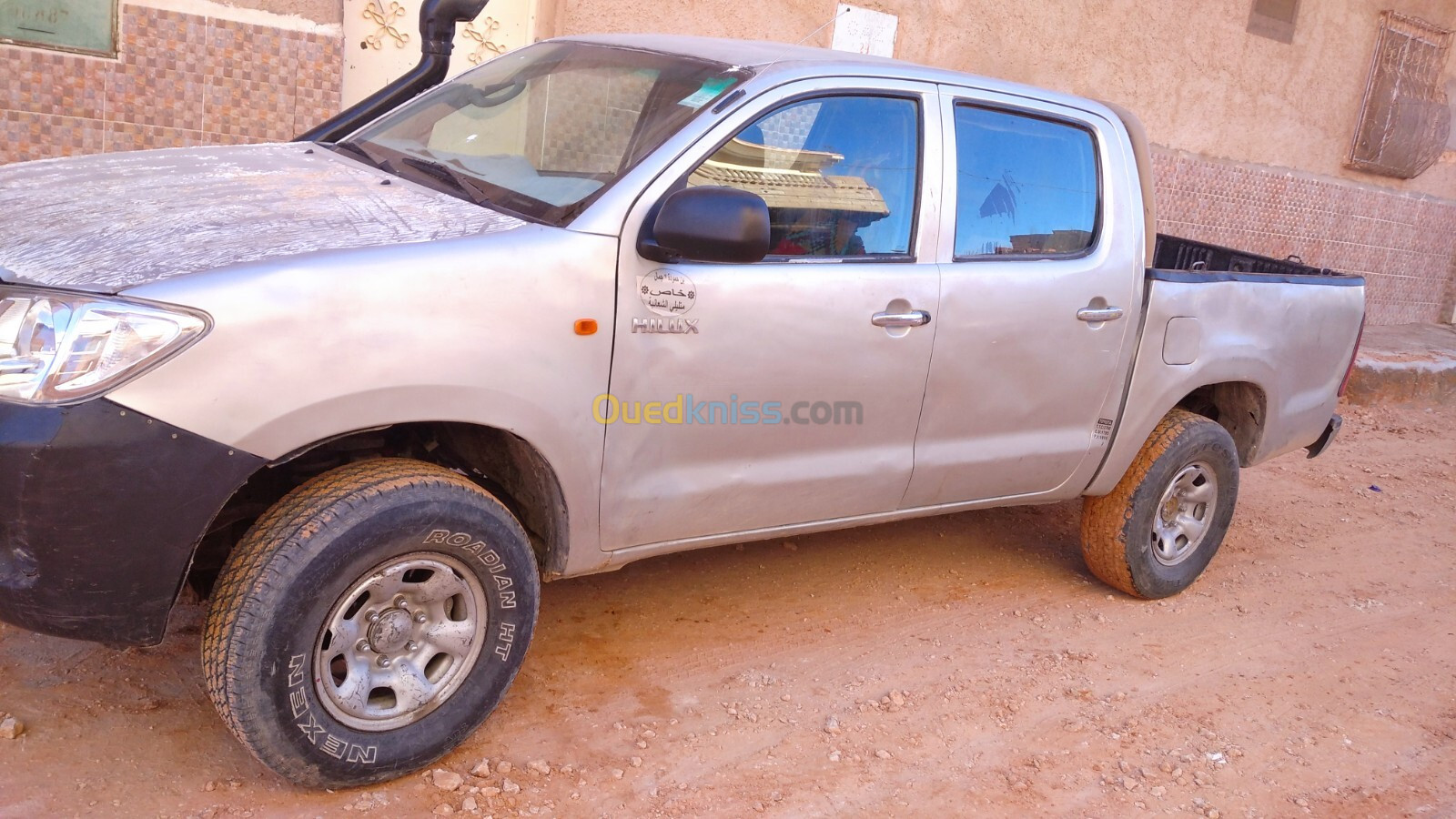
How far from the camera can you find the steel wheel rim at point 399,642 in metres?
2.89

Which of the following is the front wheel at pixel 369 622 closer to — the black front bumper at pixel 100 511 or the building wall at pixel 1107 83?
the black front bumper at pixel 100 511

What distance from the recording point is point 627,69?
12.3ft

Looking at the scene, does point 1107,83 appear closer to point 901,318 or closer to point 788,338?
point 901,318

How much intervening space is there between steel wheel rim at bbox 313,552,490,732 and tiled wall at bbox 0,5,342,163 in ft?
13.6

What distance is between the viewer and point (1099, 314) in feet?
A: 13.9

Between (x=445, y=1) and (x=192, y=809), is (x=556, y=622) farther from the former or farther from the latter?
(x=445, y=1)

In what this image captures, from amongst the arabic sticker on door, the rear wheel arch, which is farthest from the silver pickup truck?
the rear wheel arch

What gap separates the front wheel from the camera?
2.73 meters

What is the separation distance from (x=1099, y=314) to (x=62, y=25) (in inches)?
199

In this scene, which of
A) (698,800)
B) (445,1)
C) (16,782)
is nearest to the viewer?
(16,782)

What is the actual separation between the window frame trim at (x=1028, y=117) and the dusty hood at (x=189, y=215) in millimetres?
1484

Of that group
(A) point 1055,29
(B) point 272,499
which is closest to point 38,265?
(B) point 272,499

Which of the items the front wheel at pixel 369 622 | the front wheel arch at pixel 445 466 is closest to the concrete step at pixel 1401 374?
the front wheel arch at pixel 445 466

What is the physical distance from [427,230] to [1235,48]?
934 cm
